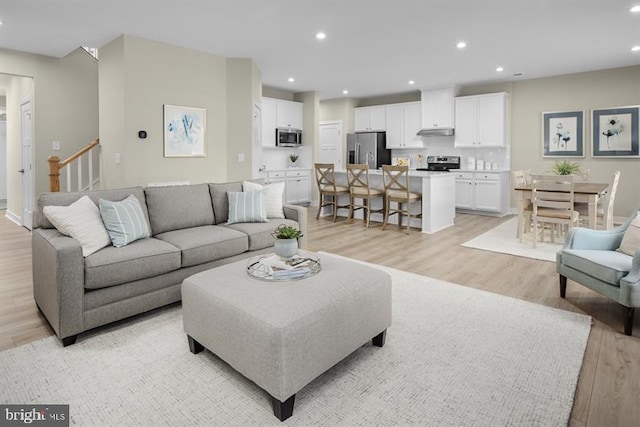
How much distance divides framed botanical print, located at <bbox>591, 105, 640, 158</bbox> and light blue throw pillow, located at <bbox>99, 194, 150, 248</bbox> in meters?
7.31

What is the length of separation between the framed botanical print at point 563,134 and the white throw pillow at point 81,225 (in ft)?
24.4

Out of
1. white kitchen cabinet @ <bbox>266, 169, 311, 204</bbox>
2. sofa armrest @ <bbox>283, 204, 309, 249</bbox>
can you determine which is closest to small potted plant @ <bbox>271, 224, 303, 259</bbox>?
sofa armrest @ <bbox>283, 204, 309, 249</bbox>

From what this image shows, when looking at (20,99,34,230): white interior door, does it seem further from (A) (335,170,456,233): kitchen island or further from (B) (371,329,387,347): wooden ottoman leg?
(B) (371,329,387,347): wooden ottoman leg

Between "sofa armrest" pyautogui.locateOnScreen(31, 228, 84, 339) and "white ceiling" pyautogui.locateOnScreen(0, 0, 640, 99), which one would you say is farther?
"white ceiling" pyautogui.locateOnScreen(0, 0, 640, 99)

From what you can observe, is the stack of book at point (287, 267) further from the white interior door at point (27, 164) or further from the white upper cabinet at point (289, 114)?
the white upper cabinet at point (289, 114)

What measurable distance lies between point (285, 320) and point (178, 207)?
85.3 inches

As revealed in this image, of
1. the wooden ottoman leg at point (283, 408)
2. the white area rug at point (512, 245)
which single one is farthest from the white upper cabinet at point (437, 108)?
the wooden ottoman leg at point (283, 408)

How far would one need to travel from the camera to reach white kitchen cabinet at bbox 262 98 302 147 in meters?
8.38

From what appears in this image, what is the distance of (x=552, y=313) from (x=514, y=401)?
1327mm

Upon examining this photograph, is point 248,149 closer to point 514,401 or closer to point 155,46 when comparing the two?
point 155,46

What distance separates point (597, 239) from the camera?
314 cm

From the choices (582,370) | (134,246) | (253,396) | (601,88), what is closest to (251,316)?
(253,396)

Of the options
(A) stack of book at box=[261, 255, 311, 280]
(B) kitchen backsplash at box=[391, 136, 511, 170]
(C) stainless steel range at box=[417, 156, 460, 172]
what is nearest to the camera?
(A) stack of book at box=[261, 255, 311, 280]

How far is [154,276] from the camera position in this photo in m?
2.80
